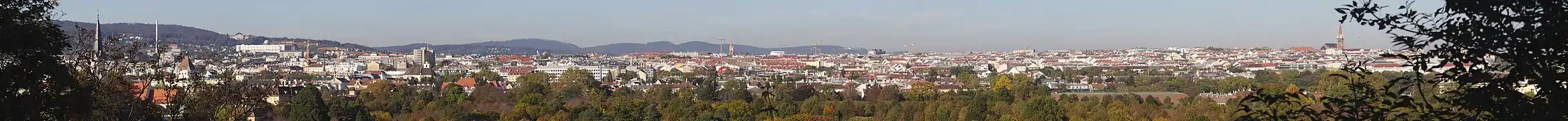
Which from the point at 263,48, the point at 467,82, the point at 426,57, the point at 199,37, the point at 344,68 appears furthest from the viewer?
the point at 199,37

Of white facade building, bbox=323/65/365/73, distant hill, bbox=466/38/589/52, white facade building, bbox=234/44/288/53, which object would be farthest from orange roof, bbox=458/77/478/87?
distant hill, bbox=466/38/589/52

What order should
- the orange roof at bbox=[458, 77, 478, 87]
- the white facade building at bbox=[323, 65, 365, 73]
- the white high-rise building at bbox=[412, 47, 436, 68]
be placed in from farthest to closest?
1. the white high-rise building at bbox=[412, 47, 436, 68]
2. the white facade building at bbox=[323, 65, 365, 73]
3. the orange roof at bbox=[458, 77, 478, 87]

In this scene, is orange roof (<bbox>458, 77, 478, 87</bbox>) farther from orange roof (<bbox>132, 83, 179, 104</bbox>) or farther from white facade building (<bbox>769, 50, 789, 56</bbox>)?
white facade building (<bbox>769, 50, 789, 56</bbox>)

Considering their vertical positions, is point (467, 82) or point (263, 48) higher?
point (263, 48)

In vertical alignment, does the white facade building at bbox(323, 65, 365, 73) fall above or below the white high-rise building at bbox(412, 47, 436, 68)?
below

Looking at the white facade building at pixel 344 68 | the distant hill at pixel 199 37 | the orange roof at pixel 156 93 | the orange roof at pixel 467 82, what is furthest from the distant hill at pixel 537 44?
the orange roof at pixel 156 93

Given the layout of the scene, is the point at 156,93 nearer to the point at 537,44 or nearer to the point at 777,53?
the point at 777,53

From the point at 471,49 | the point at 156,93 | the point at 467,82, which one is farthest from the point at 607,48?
the point at 156,93

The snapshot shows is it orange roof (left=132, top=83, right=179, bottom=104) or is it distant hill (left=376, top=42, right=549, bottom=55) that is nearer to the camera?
orange roof (left=132, top=83, right=179, bottom=104)

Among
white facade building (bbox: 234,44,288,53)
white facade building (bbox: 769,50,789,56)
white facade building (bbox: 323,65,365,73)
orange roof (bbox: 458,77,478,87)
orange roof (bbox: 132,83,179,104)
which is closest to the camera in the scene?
orange roof (bbox: 132,83,179,104)
